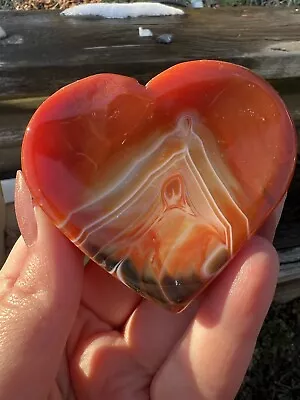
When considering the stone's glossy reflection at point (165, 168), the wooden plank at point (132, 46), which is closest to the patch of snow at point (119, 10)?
the wooden plank at point (132, 46)

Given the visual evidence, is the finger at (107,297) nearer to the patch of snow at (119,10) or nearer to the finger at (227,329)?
the finger at (227,329)

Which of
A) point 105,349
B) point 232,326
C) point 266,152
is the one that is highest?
point 266,152

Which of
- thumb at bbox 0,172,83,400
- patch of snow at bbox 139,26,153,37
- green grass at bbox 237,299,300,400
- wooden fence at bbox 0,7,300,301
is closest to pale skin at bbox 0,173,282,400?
thumb at bbox 0,172,83,400

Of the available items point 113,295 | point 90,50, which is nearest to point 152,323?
point 113,295

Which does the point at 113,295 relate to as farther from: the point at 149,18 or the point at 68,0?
the point at 68,0

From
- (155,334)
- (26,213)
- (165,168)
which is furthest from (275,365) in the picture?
(26,213)

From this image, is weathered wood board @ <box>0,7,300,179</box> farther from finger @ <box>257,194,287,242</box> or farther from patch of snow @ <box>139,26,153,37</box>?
finger @ <box>257,194,287,242</box>
